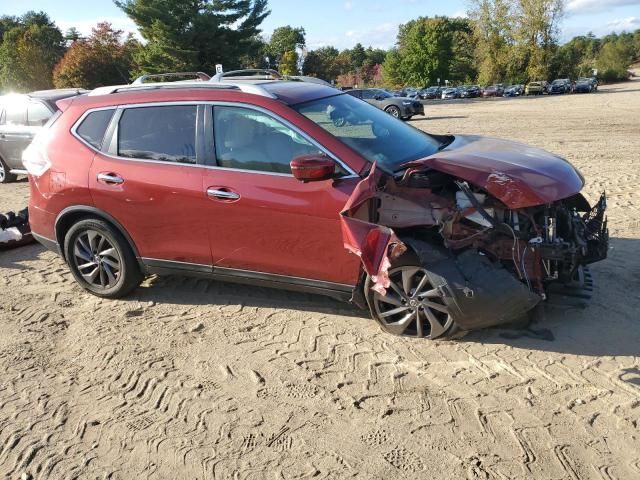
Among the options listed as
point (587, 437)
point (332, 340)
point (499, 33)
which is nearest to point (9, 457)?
point (332, 340)

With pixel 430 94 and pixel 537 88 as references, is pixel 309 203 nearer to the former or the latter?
pixel 430 94

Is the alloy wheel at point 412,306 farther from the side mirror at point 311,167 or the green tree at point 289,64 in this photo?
the green tree at point 289,64

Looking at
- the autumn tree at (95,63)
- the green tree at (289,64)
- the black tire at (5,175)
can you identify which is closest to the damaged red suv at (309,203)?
the black tire at (5,175)

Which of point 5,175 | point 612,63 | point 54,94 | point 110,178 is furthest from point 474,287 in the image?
point 612,63

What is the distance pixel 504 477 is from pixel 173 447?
1.77 meters

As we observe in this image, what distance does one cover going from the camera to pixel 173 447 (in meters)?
3.10

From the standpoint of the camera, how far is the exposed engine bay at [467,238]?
144 inches

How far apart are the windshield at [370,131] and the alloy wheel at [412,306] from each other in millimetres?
799

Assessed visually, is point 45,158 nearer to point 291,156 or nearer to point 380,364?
point 291,156

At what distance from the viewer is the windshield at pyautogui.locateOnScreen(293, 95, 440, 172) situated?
13.7 feet

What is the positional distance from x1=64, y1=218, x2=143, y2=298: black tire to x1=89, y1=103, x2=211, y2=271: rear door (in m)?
0.18

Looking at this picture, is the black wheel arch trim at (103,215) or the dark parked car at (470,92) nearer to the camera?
the black wheel arch trim at (103,215)

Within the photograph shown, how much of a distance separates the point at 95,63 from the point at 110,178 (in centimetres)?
5386

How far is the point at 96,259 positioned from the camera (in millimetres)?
5074
